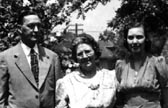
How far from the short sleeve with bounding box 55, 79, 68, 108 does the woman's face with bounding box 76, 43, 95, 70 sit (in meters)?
0.30

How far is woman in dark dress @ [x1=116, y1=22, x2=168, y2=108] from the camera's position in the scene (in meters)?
4.75

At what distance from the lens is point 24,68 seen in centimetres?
516

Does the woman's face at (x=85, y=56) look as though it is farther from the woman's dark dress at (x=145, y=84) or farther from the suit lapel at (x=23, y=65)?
the suit lapel at (x=23, y=65)

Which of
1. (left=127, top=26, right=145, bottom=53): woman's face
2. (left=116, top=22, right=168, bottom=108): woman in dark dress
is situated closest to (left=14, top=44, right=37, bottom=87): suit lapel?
(left=116, top=22, right=168, bottom=108): woman in dark dress

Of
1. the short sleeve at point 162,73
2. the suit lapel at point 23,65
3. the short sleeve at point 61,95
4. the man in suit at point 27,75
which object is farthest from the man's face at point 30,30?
the short sleeve at point 162,73

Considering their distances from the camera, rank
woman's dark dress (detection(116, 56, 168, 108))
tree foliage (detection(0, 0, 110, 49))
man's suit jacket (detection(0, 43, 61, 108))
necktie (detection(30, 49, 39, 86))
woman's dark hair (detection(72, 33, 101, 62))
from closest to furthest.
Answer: woman's dark dress (detection(116, 56, 168, 108)) < woman's dark hair (detection(72, 33, 101, 62)) < man's suit jacket (detection(0, 43, 61, 108)) < necktie (detection(30, 49, 39, 86)) < tree foliage (detection(0, 0, 110, 49))

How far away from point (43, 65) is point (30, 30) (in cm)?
43

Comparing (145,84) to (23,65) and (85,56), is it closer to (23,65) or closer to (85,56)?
(85,56)

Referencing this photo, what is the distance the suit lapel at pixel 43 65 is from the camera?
5.14 metres

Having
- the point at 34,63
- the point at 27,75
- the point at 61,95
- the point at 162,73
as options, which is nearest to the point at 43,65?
the point at 34,63

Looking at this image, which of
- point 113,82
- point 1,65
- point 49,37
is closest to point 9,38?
point 49,37

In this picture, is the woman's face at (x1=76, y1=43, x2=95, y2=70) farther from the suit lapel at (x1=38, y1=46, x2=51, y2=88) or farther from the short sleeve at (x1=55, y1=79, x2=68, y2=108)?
the suit lapel at (x1=38, y1=46, x2=51, y2=88)

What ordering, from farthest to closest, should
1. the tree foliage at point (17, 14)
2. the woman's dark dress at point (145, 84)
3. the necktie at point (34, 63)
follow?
the tree foliage at point (17, 14)
the necktie at point (34, 63)
the woman's dark dress at point (145, 84)

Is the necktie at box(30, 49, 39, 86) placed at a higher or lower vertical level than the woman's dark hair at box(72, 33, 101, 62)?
lower
